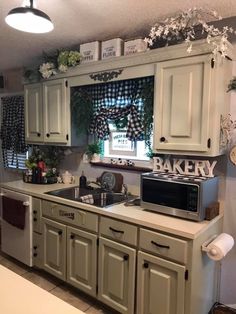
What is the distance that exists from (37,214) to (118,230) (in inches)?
39.8

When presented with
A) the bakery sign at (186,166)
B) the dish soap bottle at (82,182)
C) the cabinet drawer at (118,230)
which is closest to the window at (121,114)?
the bakery sign at (186,166)

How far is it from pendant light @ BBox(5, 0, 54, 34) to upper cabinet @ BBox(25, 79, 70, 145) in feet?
3.54

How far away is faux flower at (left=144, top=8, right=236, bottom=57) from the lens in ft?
5.75

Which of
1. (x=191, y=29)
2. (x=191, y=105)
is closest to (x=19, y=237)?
(x=191, y=105)

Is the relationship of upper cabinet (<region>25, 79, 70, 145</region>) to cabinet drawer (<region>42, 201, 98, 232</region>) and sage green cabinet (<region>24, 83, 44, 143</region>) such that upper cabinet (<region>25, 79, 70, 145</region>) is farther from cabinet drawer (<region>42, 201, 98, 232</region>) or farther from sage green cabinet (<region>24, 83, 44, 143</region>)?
cabinet drawer (<region>42, 201, 98, 232</region>)

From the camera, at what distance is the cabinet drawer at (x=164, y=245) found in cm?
167

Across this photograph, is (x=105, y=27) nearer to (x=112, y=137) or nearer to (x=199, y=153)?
(x=112, y=137)

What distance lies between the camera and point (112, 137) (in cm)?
286

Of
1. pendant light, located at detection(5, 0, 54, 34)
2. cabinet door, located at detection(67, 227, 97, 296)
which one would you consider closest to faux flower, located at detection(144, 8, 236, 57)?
pendant light, located at detection(5, 0, 54, 34)

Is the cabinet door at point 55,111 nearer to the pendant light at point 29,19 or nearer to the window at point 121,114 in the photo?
the window at point 121,114

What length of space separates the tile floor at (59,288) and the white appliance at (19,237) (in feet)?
0.43

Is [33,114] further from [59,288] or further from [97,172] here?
[59,288]

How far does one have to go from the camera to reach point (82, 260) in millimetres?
2229

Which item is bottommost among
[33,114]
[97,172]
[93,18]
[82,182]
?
[82,182]
